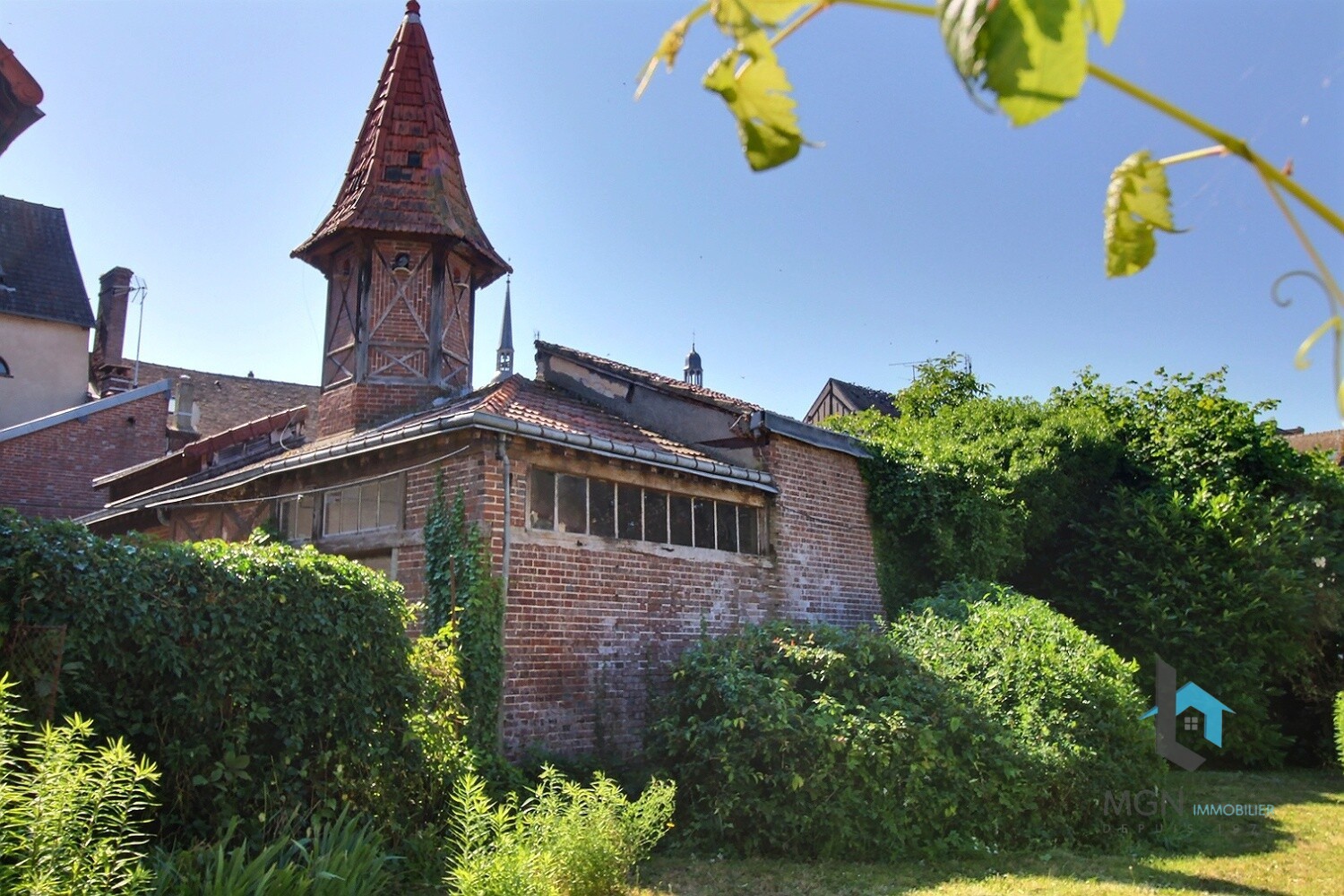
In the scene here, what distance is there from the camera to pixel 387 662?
728 cm

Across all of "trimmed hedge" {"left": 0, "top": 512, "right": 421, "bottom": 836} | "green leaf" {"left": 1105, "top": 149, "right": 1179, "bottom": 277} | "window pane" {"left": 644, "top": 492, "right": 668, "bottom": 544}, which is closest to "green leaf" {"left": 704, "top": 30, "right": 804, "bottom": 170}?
"green leaf" {"left": 1105, "top": 149, "right": 1179, "bottom": 277}

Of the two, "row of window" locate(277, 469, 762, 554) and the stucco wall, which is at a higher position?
the stucco wall

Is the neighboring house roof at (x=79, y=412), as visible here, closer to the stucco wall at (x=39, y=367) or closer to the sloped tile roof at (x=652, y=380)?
the stucco wall at (x=39, y=367)

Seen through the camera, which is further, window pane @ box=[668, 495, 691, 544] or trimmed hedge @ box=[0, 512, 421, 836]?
window pane @ box=[668, 495, 691, 544]

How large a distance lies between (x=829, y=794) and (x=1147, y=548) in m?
8.52

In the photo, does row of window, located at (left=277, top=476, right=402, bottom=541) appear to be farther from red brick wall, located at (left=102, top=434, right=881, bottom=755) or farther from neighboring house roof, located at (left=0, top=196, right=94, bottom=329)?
neighboring house roof, located at (left=0, top=196, right=94, bottom=329)

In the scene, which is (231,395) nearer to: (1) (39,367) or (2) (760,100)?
(1) (39,367)

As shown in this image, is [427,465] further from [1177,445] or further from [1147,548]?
[1177,445]

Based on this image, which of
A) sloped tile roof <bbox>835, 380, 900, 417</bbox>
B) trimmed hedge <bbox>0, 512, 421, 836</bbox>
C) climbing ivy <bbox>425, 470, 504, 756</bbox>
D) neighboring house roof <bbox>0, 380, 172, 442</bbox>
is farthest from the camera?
sloped tile roof <bbox>835, 380, 900, 417</bbox>

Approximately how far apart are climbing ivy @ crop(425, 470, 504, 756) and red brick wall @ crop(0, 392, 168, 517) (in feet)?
45.9

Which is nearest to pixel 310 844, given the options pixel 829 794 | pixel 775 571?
pixel 829 794

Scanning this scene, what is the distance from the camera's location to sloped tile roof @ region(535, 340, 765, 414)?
12258 millimetres

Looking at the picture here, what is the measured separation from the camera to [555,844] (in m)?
6.24

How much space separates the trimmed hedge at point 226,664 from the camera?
5.84m
